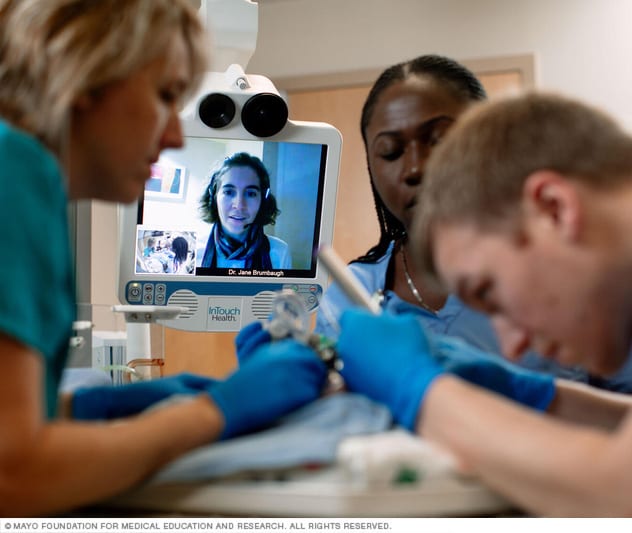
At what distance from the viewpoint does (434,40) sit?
11.0 feet

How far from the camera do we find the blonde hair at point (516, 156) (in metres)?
0.68

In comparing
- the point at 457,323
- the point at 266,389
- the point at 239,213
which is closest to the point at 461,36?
the point at 239,213

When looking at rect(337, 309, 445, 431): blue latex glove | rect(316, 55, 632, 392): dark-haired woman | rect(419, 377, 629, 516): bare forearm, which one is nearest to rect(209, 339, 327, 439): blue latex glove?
rect(337, 309, 445, 431): blue latex glove

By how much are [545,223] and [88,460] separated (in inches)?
18.0

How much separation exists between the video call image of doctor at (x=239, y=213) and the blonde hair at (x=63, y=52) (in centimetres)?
99

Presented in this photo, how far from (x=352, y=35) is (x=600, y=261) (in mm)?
3067

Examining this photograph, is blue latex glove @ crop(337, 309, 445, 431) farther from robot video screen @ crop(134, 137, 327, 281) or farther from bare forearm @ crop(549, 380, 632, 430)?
robot video screen @ crop(134, 137, 327, 281)

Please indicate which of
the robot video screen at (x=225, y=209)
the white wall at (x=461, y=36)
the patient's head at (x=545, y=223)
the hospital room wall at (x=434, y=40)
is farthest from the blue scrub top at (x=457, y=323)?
the white wall at (x=461, y=36)

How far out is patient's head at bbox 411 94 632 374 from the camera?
0.66 m

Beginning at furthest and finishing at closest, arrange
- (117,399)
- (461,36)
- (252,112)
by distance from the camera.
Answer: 1. (461,36)
2. (252,112)
3. (117,399)

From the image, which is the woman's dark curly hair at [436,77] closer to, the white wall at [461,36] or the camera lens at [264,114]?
the camera lens at [264,114]

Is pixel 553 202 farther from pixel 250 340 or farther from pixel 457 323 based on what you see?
pixel 457 323

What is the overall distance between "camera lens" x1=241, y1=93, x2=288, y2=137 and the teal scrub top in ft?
3.66

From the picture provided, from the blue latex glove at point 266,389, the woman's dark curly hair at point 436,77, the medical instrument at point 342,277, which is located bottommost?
the blue latex glove at point 266,389
